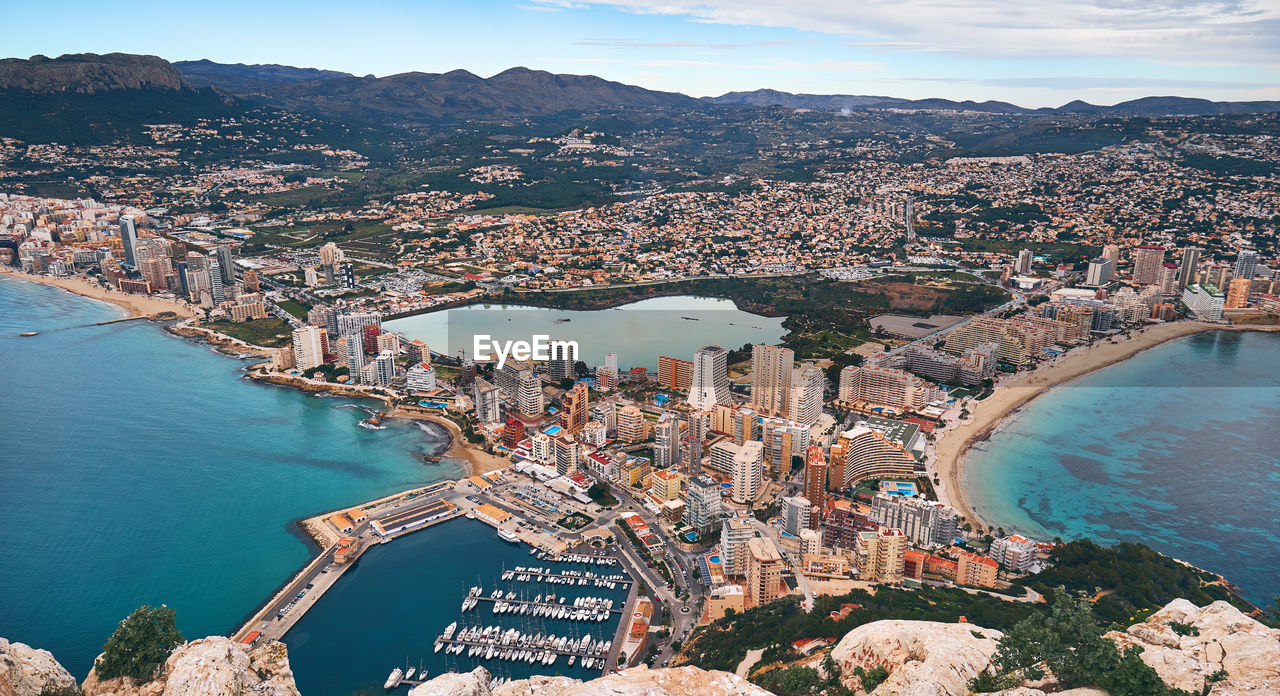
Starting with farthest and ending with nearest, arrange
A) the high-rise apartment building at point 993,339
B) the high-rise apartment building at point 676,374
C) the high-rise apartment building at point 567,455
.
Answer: the high-rise apartment building at point 993,339
the high-rise apartment building at point 676,374
the high-rise apartment building at point 567,455

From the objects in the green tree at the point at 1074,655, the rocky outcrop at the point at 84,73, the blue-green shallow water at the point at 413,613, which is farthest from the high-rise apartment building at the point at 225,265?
the rocky outcrop at the point at 84,73

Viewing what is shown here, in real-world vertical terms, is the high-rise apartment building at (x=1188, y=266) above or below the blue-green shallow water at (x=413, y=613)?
above

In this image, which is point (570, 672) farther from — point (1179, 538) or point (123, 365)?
point (123, 365)

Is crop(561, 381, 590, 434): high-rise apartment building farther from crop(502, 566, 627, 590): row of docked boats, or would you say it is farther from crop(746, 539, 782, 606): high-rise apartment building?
crop(746, 539, 782, 606): high-rise apartment building

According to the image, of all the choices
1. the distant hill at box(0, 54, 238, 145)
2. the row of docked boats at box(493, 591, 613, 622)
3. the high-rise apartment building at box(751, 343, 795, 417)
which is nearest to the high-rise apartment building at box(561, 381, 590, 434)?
the high-rise apartment building at box(751, 343, 795, 417)

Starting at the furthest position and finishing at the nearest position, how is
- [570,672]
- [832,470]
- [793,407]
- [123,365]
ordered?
[123,365] → [793,407] → [832,470] → [570,672]

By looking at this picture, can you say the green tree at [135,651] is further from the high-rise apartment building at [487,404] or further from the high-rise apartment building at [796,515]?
the high-rise apartment building at [487,404]

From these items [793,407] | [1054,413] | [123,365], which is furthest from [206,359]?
[1054,413]
